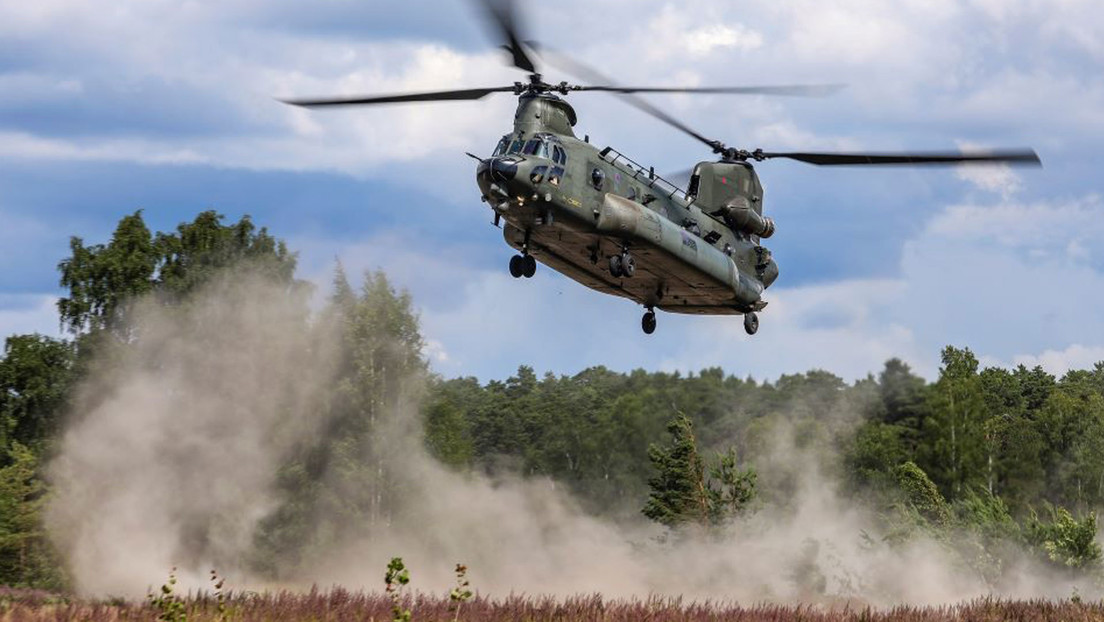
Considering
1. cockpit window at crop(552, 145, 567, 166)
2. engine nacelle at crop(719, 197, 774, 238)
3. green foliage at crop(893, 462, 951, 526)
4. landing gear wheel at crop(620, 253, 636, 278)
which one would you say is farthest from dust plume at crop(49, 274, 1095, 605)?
cockpit window at crop(552, 145, 567, 166)

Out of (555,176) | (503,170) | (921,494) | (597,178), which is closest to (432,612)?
(503,170)

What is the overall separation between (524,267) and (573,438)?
39343 millimetres

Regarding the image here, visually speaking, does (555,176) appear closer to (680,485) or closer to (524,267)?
(524,267)

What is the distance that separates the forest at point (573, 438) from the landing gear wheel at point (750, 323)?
19.6 m

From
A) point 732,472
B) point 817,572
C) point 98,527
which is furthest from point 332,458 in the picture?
point 817,572

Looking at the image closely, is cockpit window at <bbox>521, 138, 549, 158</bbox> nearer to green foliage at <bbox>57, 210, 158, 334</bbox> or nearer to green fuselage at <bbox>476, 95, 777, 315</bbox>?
green fuselage at <bbox>476, 95, 777, 315</bbox>

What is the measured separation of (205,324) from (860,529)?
106 ft

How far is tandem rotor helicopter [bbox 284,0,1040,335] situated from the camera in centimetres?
2917

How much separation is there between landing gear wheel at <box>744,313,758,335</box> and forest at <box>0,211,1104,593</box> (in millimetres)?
19629

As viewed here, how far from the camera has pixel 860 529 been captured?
62781 mm

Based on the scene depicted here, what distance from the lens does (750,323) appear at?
36250 millimetres

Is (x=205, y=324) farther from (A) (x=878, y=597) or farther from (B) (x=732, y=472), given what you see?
(A) (x=878, y=597)

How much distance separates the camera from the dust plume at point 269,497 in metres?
59.2

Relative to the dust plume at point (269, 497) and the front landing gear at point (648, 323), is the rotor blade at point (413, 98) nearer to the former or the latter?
the front landing gear at point (648, 323)
